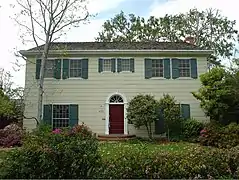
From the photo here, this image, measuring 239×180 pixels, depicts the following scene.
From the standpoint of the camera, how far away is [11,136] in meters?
16.5

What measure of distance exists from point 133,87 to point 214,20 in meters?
16.2

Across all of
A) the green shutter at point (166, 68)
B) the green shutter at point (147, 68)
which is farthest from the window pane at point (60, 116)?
the green shutter at point (166, 68)

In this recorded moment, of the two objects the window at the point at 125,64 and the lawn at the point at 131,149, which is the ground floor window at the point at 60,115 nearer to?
the window at the point at 125,64

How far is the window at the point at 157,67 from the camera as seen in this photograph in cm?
1941

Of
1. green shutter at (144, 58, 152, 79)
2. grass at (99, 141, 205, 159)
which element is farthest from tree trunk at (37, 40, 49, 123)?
green shutter at (144, 58, 152, 79)

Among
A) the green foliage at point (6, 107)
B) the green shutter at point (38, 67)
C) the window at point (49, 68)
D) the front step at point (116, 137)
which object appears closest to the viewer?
the front step at point (116, 137)

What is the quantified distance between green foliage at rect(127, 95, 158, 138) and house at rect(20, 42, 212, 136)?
3.99ft

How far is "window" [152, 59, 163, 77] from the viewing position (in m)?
19.4

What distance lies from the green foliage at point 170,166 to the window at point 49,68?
43.8 ft

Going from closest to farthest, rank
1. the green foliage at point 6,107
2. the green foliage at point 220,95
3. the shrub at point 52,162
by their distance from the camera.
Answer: the shrub at point 52,162 → the green foliage at point 220,95 → the green foliage at point 6,107

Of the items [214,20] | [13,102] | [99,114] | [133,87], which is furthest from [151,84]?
[214,20]

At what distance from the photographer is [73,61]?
64.7 feet

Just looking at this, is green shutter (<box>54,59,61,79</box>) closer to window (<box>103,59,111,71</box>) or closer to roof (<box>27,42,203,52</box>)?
roof (<box>27,42,203,52</box>)

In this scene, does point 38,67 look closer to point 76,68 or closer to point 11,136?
point 76,68
